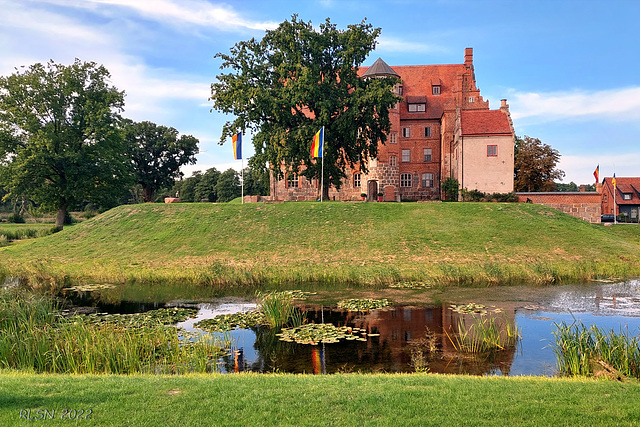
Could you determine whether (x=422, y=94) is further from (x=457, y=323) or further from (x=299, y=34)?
(x=457, y=323)

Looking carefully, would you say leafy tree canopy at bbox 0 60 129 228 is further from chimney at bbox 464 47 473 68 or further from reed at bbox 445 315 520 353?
reed at bbox 445 315 520 353

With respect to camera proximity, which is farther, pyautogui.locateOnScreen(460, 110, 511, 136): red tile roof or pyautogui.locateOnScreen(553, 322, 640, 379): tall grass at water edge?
pyautogui.locateOnScreen(460, 110, 511, 136): red tile roof

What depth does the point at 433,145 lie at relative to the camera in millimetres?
61562

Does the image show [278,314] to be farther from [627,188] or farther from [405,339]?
[627,188]

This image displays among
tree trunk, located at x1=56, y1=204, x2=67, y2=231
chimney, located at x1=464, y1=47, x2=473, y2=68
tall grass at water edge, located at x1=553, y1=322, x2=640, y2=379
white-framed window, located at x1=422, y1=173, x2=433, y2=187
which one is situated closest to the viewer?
tall grass at water edge, located at x1=553, y1=322, x2=640, y2=379

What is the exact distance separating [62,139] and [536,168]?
196ft

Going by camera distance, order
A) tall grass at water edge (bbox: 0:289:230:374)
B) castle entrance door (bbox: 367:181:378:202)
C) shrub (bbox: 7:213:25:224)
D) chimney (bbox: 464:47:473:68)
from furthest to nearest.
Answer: shrub (bbox: 7:213:25:224) → chimney (bbox: 464:47:473:68) → castle entrance door (bbox: 367:181:378:202) → tall grass at water edge (bbox: 0:289:230:374)

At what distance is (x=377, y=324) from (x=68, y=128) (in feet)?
171

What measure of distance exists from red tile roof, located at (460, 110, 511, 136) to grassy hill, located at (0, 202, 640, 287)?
14271 millimetres

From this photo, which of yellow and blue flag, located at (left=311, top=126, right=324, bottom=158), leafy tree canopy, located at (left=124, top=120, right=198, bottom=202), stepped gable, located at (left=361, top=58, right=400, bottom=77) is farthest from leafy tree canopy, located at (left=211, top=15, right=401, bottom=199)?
leafy tree canopy, located at (left=124, top=120, right=198, bottom=202)

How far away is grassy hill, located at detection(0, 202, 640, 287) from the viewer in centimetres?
2531

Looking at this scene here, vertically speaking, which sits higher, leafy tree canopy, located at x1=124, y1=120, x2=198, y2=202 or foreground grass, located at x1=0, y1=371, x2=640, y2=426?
leafy tree canopy, located at x1=124, y1=120, x2=198, y2=202

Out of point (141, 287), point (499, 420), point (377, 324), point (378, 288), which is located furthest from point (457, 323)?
point (141, 287)

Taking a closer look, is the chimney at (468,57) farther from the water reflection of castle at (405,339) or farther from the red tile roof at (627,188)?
the water reflection of castle at (405,339)
